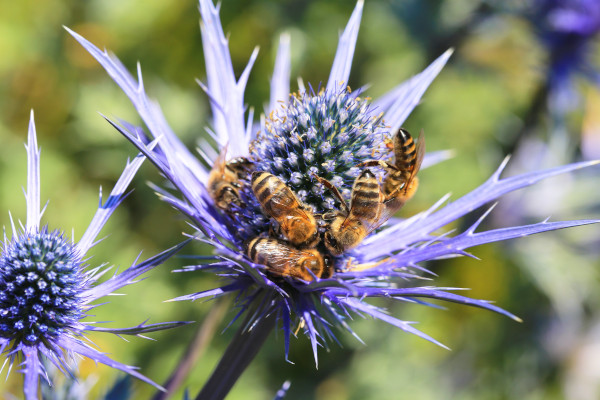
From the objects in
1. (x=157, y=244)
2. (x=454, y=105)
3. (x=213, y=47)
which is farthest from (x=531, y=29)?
(x=157, y=244)

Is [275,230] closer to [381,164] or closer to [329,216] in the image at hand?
[329,216]

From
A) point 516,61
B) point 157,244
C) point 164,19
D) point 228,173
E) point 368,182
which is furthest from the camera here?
point 516,61

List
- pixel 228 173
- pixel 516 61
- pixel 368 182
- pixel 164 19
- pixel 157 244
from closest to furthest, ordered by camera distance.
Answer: pixel 368 182
pixel 228 173
pixel 157 244
pixel 164 19
pixel 516 61

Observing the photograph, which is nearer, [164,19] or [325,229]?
[325,229]

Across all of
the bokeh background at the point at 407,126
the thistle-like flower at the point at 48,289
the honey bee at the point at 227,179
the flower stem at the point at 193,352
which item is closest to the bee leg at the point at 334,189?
the honey bee at the point at 227,179

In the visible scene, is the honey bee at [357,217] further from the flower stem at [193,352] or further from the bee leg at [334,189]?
the flower stem at [193,352]

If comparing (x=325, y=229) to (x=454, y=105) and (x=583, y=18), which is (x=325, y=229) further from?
(x=454, y=105)

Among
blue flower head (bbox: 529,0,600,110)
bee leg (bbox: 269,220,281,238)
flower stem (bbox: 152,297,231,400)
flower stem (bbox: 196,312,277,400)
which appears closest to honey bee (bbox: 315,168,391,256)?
bee leg (bbox: 269,220,281,238)
